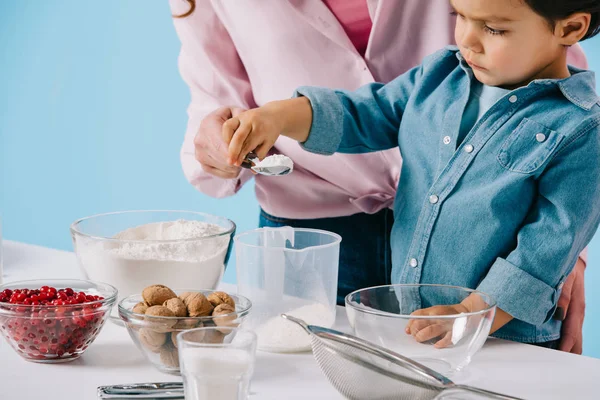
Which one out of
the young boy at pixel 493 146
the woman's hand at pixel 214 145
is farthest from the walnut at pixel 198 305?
the woman's hand at pixel 214 145

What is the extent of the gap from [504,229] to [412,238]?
0.14 metres

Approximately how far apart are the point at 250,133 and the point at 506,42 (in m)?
0.33

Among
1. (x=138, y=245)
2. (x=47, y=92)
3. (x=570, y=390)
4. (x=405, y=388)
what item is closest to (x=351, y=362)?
(x=405, y=388)

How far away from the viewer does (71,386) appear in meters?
0.79

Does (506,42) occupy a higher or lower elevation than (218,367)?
higher

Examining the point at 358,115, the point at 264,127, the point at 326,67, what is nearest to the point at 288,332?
the point at 264,127

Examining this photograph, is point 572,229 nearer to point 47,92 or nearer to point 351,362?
point 351,362

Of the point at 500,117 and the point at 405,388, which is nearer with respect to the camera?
the point at 405,388

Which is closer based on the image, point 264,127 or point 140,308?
point 140,308

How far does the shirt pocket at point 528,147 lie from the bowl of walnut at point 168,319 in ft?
1.28

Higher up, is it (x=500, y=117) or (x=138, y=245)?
(x=500, y=117)

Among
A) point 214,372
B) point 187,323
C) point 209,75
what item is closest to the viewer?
point 214,372

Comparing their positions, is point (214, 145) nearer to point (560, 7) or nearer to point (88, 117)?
point (560, 7)

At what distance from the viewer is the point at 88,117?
11.8ft
